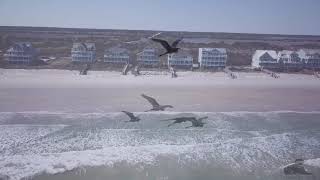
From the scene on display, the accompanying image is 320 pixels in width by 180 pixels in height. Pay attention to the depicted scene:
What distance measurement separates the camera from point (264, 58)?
4.62 m

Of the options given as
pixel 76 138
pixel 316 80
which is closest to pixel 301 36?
pixel 316 80

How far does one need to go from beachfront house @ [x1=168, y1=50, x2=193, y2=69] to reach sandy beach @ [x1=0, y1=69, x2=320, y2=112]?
0.41 feet

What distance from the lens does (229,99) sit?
471 centimetres

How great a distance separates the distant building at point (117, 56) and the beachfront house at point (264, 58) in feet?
4.86

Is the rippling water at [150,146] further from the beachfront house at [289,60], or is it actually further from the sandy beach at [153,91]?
the beachfront house at [289,60]

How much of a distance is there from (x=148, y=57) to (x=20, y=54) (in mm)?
1327

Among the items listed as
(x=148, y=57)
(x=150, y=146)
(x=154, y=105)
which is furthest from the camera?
A: (x=154, y=105)

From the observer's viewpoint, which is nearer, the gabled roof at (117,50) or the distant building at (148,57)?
the distant building at (148,57)

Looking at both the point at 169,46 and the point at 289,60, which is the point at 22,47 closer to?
the point at 169,46

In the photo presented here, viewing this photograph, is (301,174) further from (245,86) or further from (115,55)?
(115,55)

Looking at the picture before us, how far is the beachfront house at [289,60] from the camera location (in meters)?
4.64

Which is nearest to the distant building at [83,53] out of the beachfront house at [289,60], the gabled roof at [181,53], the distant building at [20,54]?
the distant building at [20,54]

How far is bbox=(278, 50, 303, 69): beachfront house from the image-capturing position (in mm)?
4641

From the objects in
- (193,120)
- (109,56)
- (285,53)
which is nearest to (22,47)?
(109,56)
